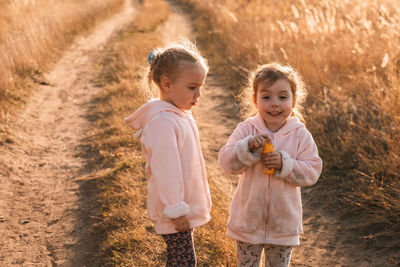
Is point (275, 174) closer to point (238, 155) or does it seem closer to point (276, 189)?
point (276, 189)

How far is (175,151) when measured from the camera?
7.03 ft

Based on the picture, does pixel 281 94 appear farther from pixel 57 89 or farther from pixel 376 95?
pixel 57 89

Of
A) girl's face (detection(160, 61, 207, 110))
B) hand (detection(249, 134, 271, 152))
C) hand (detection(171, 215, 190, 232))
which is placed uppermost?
girl's face (detection(160, 61, 207, 110))

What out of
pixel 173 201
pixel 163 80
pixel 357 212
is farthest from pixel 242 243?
pixel 357 212

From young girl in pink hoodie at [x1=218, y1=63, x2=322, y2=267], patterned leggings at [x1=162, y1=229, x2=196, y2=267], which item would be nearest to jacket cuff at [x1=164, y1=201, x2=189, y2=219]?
patterned leggings at [x1=162, y1=229, x2=196, y2=267]

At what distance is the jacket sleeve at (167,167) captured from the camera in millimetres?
2108

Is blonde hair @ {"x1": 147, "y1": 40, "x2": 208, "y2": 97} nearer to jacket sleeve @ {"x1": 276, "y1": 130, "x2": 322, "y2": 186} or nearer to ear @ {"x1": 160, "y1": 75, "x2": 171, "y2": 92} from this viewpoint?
ear @ {"x1": 160, "y1": 75, "x2": 171, "y2": 92}

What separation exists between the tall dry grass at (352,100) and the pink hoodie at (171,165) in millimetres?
1975

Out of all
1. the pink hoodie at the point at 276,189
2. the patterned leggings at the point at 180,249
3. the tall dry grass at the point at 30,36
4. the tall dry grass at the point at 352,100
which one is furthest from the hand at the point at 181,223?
the tall dry grass at the point at 30,36

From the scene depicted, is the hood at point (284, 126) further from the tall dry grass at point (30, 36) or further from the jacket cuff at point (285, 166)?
the tall dry grass at point (30, 36)

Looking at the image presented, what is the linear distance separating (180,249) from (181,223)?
0.83ft

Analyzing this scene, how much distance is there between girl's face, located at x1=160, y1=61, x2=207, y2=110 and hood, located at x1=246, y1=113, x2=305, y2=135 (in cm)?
41

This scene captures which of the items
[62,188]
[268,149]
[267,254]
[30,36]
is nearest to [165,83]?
[268,149]

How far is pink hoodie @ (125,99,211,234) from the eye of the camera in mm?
2123
